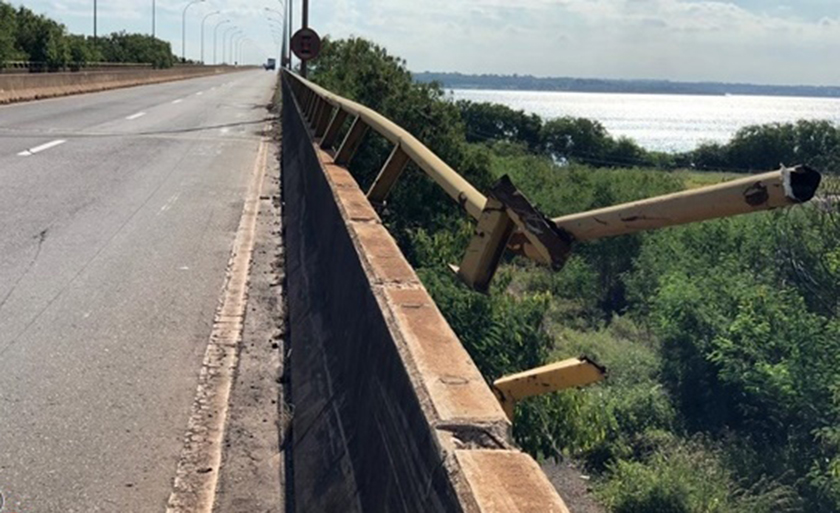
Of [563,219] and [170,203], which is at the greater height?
[563,219]

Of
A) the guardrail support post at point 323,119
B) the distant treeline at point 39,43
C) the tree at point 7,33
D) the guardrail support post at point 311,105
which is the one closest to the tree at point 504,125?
the distant treeline at point 39,43

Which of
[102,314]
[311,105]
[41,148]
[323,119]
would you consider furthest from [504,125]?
[102,314]

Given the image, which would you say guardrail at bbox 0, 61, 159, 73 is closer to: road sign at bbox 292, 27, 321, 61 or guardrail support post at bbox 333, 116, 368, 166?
road sign at bbox 292, 27, 321, 61

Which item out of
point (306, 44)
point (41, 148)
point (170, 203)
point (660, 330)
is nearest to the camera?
point (170, 203)

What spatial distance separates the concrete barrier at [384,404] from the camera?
2.43 meters

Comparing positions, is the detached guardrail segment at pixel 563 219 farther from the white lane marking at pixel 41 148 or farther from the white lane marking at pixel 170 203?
the white lane marking at pixel 41 148

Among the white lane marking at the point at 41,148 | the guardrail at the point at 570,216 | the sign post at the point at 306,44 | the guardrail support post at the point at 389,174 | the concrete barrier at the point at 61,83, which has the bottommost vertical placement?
the white lane marking at the point at 41,148

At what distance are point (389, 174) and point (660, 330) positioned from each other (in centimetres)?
3500

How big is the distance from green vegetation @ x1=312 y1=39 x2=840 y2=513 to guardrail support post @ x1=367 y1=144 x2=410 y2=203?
3.91 metres

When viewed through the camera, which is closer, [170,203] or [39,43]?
[170,203]

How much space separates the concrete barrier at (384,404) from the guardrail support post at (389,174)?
0.87ft

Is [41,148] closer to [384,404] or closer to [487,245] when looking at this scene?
[487,245]

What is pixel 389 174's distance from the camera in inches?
257

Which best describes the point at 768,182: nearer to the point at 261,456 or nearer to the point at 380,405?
the point at 380,405
